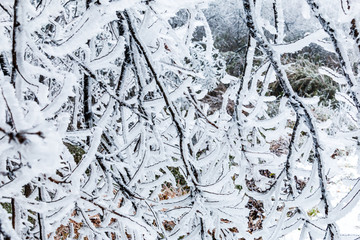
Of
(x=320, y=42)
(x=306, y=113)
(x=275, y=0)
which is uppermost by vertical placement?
(x=275, y=0)

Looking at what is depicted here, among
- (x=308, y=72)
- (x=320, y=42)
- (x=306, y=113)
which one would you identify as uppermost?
(x=308, y=72)

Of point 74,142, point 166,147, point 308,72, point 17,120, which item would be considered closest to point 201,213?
point 166,147

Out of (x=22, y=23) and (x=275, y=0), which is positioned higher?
(x=275, y=0)

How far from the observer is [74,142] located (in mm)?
976

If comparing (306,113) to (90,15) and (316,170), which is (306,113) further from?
(90,15)

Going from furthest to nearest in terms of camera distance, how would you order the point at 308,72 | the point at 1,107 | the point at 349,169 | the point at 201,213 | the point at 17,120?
1. the point at 308,72
2. the point at 349,169
3. the point at 201,213
4. the point at 1,107
5. the point at 17,120

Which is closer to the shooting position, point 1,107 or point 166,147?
point 1,107

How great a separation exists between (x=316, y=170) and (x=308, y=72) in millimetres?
6874

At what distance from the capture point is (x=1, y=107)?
1.42 feet

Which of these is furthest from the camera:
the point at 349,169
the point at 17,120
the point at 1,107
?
the point at 349,169

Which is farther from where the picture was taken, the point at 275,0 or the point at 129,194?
the point at 129,194

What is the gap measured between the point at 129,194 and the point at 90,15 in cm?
48

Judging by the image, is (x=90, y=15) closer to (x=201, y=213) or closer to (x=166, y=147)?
(x=201, y=213)

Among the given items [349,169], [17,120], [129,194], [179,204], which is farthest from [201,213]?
[349,169]
